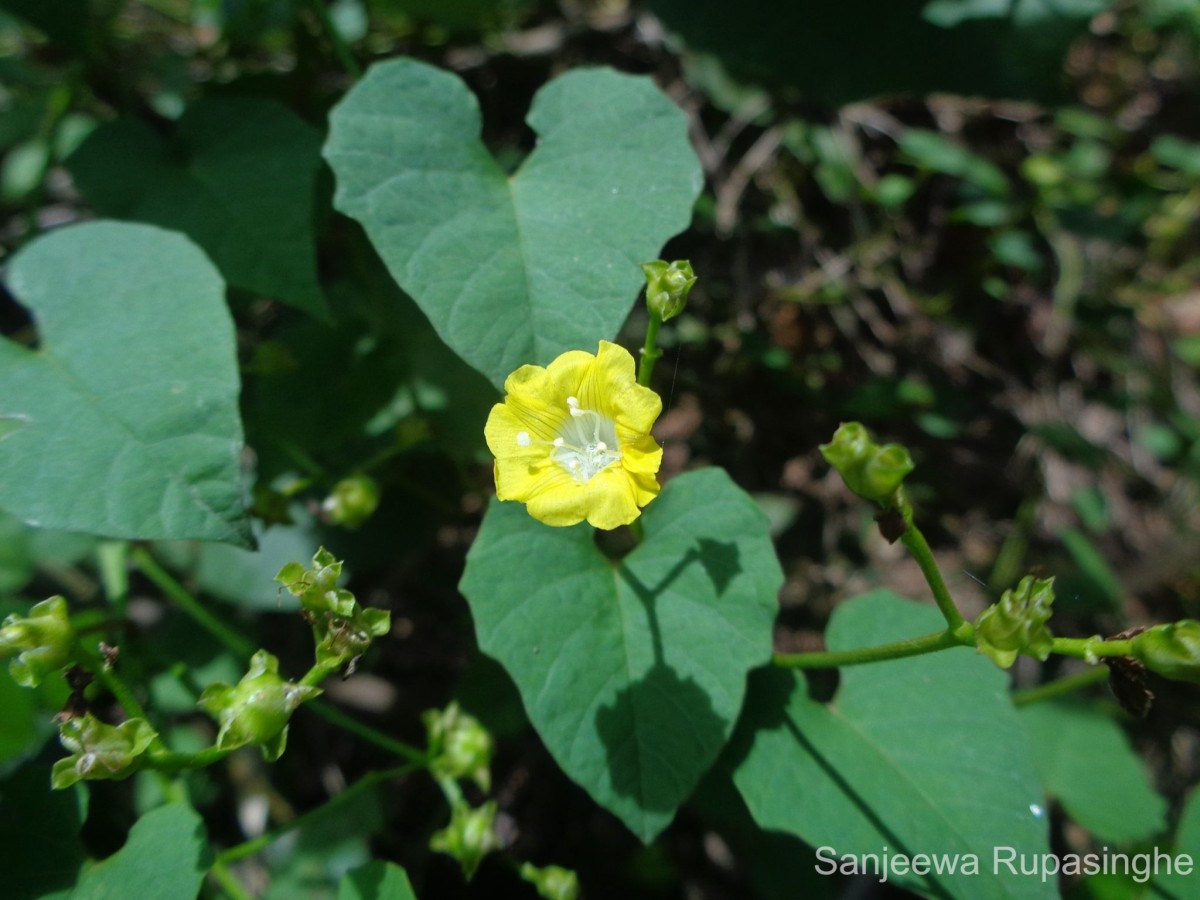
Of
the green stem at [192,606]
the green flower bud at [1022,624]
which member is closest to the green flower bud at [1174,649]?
the green flower bud at [1022,624]

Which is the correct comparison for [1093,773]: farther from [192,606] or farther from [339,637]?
[192,606]

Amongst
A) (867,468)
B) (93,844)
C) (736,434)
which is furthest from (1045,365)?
(93,844)

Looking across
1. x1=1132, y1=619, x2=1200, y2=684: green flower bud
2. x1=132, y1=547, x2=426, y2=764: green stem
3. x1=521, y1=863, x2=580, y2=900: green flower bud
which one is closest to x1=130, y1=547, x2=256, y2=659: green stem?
x1=132, y1=547, x2=426, y2=764: green stem

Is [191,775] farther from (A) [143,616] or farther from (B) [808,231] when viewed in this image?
(B) [808,231]

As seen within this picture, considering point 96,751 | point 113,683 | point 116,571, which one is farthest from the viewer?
point 116,571

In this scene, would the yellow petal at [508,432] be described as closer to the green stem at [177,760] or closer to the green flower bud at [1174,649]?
the green stem at [177,760]

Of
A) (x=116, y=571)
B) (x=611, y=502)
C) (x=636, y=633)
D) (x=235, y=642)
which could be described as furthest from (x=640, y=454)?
(x=116, y=571)

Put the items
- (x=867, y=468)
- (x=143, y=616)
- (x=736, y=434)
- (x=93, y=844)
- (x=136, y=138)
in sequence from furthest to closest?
(x=736, y=434) → (x=143, y=616) → (x=136, y=138) → (x=93, y=844) → (x=867, y=468)
